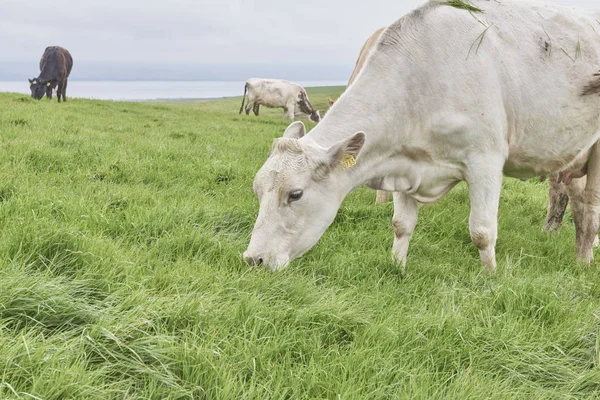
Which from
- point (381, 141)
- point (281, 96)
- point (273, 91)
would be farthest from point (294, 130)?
point (273, 91)

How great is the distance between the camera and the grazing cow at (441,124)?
11.3 feet

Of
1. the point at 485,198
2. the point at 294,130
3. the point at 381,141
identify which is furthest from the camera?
the point at 294,130

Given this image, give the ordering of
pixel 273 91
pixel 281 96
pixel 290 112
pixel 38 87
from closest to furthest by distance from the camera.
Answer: pixel 38 87
pixel 290 112
pixel 281 96
pixel 273 91

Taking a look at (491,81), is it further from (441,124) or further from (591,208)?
(591,208)

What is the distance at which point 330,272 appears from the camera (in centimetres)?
356

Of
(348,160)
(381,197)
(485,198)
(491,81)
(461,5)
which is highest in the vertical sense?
(461,5)

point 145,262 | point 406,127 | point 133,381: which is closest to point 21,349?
point 133,381

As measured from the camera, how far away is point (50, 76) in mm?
20906

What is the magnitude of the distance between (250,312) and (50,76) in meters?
22.3

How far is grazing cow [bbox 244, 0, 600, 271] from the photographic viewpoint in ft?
11.3

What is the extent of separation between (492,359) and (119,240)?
254 cm

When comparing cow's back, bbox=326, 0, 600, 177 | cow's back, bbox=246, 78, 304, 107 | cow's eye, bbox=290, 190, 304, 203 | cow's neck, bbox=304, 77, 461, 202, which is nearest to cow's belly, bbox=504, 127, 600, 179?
cow's back, bbox=326, 0, 600, 177

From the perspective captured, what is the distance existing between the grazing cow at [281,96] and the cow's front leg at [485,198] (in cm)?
2410

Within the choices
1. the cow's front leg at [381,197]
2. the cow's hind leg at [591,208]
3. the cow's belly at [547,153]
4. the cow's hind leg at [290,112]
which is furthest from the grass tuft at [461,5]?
the cow's hind leg at [290,112]
